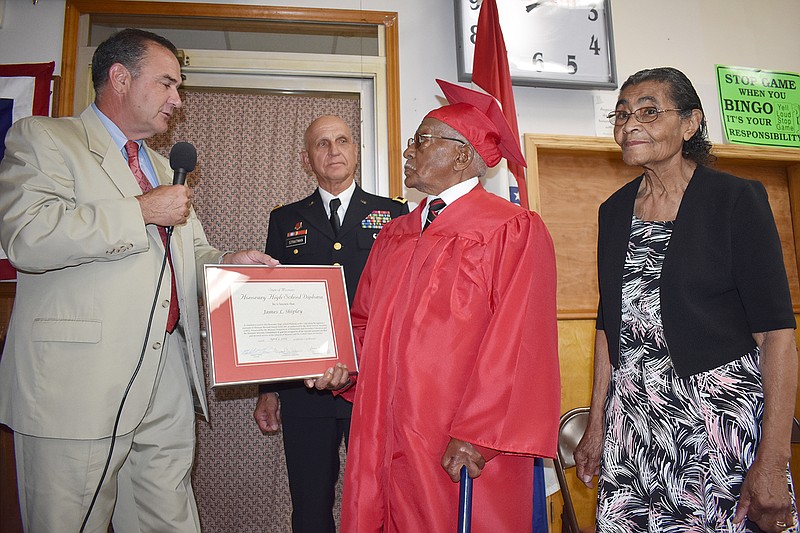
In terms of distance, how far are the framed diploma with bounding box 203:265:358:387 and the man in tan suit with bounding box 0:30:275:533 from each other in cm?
12

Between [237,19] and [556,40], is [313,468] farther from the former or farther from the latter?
[556,40]

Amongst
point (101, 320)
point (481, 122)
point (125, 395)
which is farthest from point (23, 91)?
point (481, 122)

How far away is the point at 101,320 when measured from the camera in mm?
1662

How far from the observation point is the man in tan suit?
1.60 m

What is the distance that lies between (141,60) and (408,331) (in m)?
1.21

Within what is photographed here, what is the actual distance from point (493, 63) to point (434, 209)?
1479mm

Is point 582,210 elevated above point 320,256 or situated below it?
above

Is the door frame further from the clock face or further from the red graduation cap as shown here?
the red graduation cap

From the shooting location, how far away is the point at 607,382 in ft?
5.92

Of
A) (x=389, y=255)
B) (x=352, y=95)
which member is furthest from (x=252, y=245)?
(x=389, y=255)

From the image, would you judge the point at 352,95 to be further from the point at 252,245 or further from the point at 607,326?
the point at 607,326

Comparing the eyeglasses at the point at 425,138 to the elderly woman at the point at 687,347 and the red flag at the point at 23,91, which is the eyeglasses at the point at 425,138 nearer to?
the elderly woman at the point at 687,347

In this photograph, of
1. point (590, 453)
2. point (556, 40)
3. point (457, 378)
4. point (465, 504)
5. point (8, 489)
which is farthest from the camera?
point (556, 40)

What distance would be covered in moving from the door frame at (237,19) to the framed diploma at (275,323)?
54.7 inches
